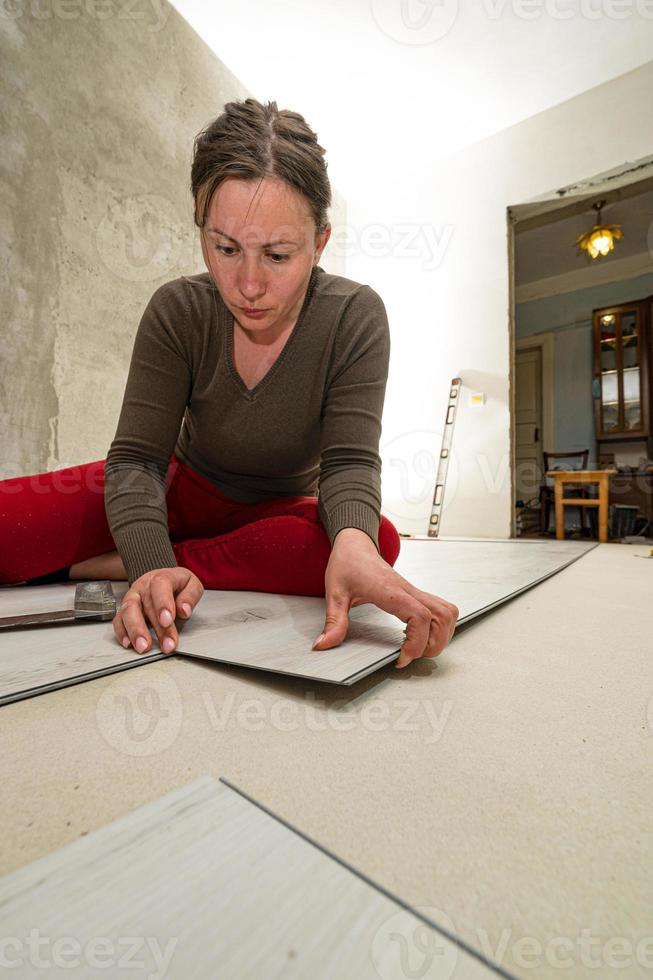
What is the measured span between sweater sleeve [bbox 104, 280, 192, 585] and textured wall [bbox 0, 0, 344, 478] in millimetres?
1428

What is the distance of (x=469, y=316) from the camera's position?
393 centimetres

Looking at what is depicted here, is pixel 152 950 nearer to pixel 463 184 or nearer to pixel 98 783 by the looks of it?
pixel 98 783

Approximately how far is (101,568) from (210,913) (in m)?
1.03

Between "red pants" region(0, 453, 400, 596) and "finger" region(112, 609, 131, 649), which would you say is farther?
"red pants" region(0, 453, 400, 596)

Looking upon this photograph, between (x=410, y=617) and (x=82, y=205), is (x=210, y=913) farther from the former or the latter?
(x=82, y=205)

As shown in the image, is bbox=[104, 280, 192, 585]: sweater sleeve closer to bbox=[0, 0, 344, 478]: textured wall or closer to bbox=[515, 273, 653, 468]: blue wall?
bbox=[0, 0, 344, 478]: textured wall

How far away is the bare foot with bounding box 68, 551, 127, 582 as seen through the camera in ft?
3.81

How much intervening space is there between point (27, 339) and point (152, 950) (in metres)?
2.34

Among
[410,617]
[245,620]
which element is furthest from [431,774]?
[245,620]

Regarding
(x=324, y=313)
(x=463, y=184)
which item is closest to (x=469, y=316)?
(x=463, y=184)

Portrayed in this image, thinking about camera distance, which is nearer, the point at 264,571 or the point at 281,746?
the point at 281,746

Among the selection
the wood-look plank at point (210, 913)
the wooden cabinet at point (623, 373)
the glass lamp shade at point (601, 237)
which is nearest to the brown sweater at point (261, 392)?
the wood-look plank at point (210, 913)

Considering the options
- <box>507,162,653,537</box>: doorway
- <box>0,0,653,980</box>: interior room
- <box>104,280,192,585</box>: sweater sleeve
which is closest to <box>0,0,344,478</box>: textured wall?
<box>0,0,653,980</box>: interior room

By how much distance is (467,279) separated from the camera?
3.94m
